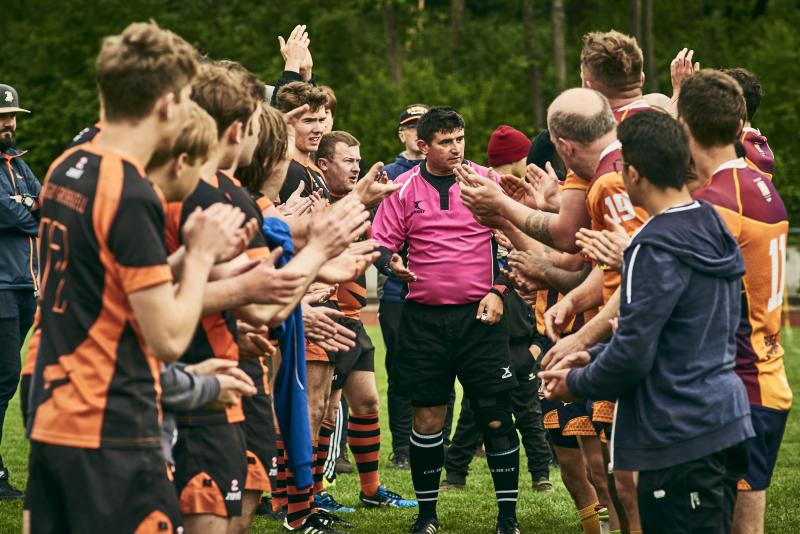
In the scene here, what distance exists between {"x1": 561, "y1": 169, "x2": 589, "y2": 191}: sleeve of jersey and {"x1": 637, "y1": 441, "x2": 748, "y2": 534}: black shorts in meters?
1.66

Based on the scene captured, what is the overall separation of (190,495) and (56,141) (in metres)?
34.0

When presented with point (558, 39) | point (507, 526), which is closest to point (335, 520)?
point (507, 526)

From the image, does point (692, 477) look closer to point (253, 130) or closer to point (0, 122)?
point (253, 130)

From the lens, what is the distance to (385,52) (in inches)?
1650

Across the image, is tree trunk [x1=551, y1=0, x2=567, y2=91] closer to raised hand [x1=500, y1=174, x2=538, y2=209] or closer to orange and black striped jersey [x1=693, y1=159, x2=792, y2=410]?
raised hand [x1=500, y1=174, x2=538, y2=209]

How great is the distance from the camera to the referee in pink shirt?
7238 millimetres

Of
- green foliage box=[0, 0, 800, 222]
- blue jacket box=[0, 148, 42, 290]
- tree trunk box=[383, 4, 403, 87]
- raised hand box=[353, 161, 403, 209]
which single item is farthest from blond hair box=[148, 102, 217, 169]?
tree trunk box=[383, 4, 403, 87]

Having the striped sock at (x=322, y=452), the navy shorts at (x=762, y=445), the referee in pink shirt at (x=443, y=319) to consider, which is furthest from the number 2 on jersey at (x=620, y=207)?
the striped sock at (x=322, y=452)

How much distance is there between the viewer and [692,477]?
4.18 metres

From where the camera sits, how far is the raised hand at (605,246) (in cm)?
473

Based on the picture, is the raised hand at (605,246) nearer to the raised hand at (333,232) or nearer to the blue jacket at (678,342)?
the blue jacket at (678,342)

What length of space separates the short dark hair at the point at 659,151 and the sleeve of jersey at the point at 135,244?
6.24ft

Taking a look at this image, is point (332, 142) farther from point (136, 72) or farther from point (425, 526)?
point (136, 72)

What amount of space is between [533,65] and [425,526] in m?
32.9
